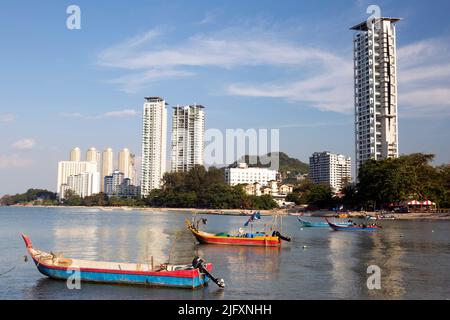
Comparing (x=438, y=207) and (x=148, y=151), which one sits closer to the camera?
(x=438, y=207)

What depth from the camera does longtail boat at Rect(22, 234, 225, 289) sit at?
17.5 m

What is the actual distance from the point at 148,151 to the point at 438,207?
12546 centimetres

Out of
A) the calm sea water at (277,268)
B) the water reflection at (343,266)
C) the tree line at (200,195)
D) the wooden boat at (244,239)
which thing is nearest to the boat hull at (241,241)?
the wooden boat at (244,239)

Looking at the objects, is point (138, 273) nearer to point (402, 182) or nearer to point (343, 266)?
point (343, 266)

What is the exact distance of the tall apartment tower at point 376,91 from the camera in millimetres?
111750

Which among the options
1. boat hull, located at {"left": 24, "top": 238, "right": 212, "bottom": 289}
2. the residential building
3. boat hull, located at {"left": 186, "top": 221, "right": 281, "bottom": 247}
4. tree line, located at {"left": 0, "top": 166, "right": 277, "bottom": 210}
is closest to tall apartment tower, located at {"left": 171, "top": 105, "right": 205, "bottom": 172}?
the residential building

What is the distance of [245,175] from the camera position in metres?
192

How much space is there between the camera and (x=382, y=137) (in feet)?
367

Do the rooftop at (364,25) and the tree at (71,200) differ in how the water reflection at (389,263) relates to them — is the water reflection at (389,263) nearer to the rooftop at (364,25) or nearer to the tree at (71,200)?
the rooftop at (364,25)

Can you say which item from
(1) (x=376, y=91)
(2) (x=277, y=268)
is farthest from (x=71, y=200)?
(2) (x=277, y=268)

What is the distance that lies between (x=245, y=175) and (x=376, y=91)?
8595 cm

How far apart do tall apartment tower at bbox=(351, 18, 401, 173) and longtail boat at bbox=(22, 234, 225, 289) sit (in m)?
100
